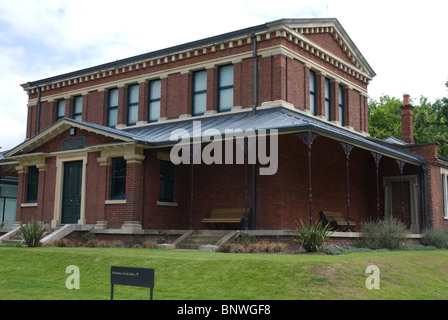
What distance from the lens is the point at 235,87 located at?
22.1 metres

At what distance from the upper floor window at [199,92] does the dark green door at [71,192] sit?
5.55 meters

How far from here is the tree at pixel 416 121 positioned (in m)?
45.1

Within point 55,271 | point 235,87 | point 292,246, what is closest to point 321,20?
point 235,87

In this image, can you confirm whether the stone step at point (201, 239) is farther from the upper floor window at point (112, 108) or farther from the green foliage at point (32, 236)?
the upper floor window at point (112, 108)

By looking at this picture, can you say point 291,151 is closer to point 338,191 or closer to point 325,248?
point 338,191

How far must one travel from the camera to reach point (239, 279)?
10.8m

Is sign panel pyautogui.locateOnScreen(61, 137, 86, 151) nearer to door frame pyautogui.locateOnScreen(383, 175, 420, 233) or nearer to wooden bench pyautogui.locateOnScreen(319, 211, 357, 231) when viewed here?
wooden bench pyautogui.locateOnScreen(319, 211, 357, 231)

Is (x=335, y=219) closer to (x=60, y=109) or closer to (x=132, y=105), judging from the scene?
(x=132, y=105)

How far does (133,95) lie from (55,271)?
13.7m

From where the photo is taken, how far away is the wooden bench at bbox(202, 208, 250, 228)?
19062 mm

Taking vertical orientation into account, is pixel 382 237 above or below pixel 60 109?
below

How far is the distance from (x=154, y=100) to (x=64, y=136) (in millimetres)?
4637

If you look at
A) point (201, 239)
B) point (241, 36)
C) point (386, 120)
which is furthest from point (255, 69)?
point (386, 120)

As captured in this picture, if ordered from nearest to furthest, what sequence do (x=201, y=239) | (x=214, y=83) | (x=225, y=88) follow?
1. (x=201, y=239)
2. (x=225, y=88)
3. (x=214, y=83)
